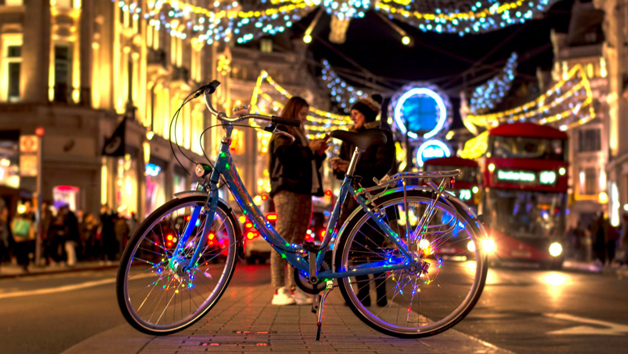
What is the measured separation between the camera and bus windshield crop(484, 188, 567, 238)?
979 inches

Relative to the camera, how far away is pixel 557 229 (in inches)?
1017

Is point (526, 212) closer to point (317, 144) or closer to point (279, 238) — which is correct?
point (317, 144)

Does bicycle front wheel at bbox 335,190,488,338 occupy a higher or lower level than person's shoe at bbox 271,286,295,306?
higher

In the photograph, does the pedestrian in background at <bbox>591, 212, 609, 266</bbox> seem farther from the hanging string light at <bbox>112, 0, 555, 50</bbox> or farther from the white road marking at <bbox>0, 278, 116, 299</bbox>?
the white road marking at <bbox>0, 278, 116, 299</bbox>

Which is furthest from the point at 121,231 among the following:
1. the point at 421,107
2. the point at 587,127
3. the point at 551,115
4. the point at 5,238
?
the point at 587,127

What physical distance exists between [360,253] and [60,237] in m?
17.8

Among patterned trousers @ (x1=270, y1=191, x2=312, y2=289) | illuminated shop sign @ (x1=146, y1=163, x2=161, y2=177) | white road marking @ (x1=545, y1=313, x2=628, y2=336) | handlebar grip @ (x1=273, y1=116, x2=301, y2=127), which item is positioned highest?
illuminated shop sign @ (x1=146, y1=163, x2=161, y2=177)

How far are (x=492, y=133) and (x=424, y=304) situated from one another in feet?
68.2

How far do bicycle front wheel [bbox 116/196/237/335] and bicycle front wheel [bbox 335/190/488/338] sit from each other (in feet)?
2.31

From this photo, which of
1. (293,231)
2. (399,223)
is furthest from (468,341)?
(293,231)

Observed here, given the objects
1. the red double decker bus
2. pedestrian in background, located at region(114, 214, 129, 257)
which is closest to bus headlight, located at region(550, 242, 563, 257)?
the red double decker bus

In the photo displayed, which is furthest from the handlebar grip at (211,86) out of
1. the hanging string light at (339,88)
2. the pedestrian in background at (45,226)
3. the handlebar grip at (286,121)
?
the hanging string light at (339,88)

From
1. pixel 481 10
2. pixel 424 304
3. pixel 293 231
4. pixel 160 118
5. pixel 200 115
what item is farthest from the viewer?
pixel 200 115

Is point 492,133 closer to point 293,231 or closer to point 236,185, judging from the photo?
point 293,231
